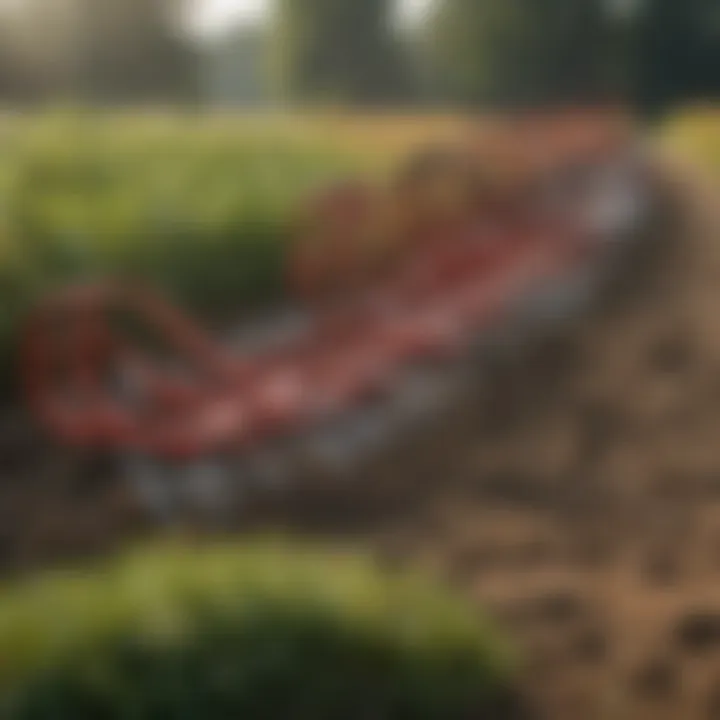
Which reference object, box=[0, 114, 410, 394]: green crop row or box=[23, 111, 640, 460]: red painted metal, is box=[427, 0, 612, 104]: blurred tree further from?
box=[23, 111, 640, 460]: red painted metal

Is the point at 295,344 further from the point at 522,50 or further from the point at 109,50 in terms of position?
the point at 109,50

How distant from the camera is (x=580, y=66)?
6289 millimetres

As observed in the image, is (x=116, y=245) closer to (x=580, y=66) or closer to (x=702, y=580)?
(x=702, y=580)

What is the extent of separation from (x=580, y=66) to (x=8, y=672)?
15.2ft

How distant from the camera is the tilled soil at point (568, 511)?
8.24 ft

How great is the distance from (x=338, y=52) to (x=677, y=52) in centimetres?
159

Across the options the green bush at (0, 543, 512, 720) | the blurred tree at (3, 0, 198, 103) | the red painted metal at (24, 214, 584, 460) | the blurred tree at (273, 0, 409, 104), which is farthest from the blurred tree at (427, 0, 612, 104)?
the green bush at (0, 543, 512, 720)

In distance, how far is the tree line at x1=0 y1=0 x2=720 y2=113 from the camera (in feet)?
19.2

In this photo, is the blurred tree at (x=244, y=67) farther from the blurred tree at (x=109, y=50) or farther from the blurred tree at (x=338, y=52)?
the blurred tree at (x=109, y=50)

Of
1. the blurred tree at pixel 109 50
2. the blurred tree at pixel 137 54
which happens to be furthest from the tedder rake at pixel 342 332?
the blurred tree at pixel 137 54

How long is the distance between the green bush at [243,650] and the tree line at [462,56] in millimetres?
3053

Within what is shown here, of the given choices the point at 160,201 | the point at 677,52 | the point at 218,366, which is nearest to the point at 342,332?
the point at 218,366

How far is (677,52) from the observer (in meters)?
6.12

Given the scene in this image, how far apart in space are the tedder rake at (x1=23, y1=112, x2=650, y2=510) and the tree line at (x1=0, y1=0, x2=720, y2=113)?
0.58 meters
